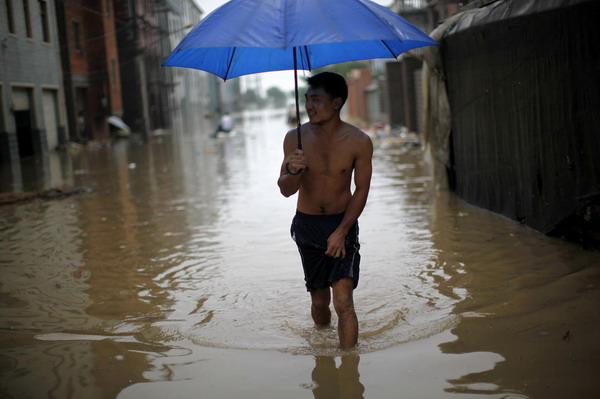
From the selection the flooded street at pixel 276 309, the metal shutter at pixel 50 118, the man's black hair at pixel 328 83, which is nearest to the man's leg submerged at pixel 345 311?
the flooded street at pixel 276 309

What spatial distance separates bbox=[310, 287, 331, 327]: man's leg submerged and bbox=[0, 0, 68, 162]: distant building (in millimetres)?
19711

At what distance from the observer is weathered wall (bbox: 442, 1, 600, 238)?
5820mm

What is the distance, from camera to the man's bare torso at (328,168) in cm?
403

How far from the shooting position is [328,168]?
409 centimetres

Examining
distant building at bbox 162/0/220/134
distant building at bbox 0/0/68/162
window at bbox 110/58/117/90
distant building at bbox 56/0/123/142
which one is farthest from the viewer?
distant building at bbox 162/0/220/134

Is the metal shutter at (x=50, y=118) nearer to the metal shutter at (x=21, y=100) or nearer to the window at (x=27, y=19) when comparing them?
the metal shutter at (x=21, y=100)

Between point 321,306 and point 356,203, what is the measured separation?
884mm

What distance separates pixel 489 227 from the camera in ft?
25.0

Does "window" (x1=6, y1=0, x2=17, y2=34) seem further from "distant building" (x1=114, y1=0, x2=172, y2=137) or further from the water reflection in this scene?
the water reflection

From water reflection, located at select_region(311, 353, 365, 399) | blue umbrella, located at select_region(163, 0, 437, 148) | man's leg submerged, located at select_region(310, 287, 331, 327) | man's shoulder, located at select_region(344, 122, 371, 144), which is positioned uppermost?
blue umbrella, located at select_region(163, 0, 437, 148)

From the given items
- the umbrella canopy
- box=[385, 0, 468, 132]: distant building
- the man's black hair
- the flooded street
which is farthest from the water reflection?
box=[385, 0, 468, 132]: distant building

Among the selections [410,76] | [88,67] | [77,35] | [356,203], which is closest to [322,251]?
[356,203]

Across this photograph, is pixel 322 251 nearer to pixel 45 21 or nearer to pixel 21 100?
pixel 21 100

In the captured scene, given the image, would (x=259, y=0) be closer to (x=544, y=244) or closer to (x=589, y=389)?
(x=589, y=389)
